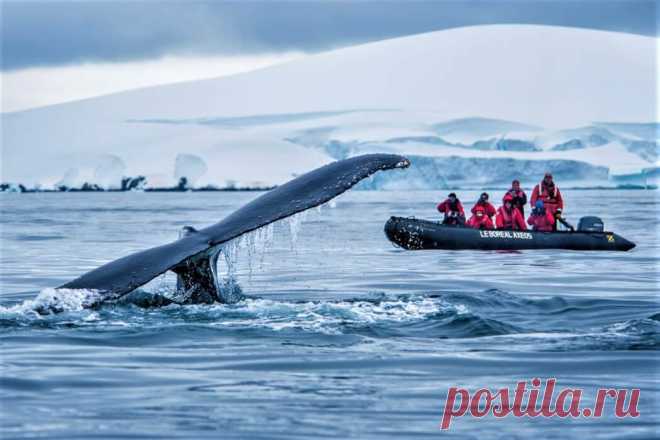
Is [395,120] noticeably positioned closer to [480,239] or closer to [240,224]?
[480,239]

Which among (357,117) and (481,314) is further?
(357,117)

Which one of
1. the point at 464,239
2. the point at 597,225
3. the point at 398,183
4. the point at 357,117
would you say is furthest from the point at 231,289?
the point at 357,117

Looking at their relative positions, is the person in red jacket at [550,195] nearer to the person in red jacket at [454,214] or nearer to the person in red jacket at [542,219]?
the person in red jacket at [542,219]

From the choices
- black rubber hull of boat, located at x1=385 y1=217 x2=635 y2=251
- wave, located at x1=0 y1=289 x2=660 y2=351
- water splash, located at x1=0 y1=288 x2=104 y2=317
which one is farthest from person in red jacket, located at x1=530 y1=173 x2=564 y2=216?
water splash, located at x1=0 y1=288 x2=104 y2=317

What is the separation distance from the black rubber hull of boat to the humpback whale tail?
415 inches

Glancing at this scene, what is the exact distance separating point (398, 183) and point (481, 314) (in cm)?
5487

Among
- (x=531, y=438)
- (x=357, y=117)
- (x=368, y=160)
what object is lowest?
(x=531, y=438)

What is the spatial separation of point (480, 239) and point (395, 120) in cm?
4907

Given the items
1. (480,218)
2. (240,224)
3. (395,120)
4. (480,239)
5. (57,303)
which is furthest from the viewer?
(395,120)

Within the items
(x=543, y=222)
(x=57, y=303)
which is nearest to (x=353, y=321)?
(x=57, y=303)

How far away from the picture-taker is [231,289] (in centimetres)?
786

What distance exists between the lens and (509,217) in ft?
60.4

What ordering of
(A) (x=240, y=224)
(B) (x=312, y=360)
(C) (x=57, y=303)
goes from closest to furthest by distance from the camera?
(B) (x=312, y=360) < (A) (x=240, y=224) < (C) (x=57, y=303)

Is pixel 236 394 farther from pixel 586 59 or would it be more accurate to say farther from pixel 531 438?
pixel 586 59
